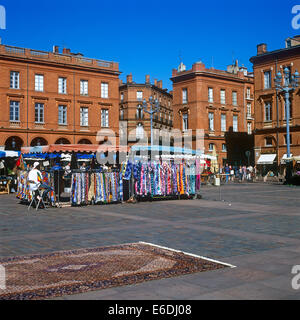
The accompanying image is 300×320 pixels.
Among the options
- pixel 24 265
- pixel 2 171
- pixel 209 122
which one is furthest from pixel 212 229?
pixel 209 122

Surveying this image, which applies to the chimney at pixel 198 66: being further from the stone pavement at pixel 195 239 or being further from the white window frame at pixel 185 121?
the stone pavement at pixel 195 239

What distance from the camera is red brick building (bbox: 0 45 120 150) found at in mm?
40709

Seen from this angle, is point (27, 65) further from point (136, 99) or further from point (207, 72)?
point (136, 99)

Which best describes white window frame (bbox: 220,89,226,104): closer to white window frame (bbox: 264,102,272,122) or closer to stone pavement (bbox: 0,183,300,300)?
white window frame (bbox: 264,102,272,122)

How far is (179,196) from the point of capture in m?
18.6

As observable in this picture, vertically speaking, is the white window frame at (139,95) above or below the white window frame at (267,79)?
above

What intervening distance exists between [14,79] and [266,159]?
29.4 m

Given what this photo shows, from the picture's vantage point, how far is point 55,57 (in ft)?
144

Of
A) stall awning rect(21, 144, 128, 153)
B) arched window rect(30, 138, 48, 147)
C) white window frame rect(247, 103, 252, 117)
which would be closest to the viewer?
stall awning rect(21, 144, 128, 153)

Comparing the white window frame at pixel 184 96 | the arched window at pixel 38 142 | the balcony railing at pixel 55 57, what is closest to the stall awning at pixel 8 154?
the arched window at pixel 38 142

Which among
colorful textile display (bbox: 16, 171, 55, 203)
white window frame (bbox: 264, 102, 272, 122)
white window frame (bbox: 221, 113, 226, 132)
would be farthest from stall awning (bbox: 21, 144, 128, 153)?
white window frame (bbox: 221, 113, 226, 132)

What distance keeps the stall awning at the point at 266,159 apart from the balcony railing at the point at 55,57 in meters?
20.2

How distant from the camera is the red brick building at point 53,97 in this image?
4071 centimetres

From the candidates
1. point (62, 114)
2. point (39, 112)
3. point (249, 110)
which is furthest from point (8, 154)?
point (249, 110)
